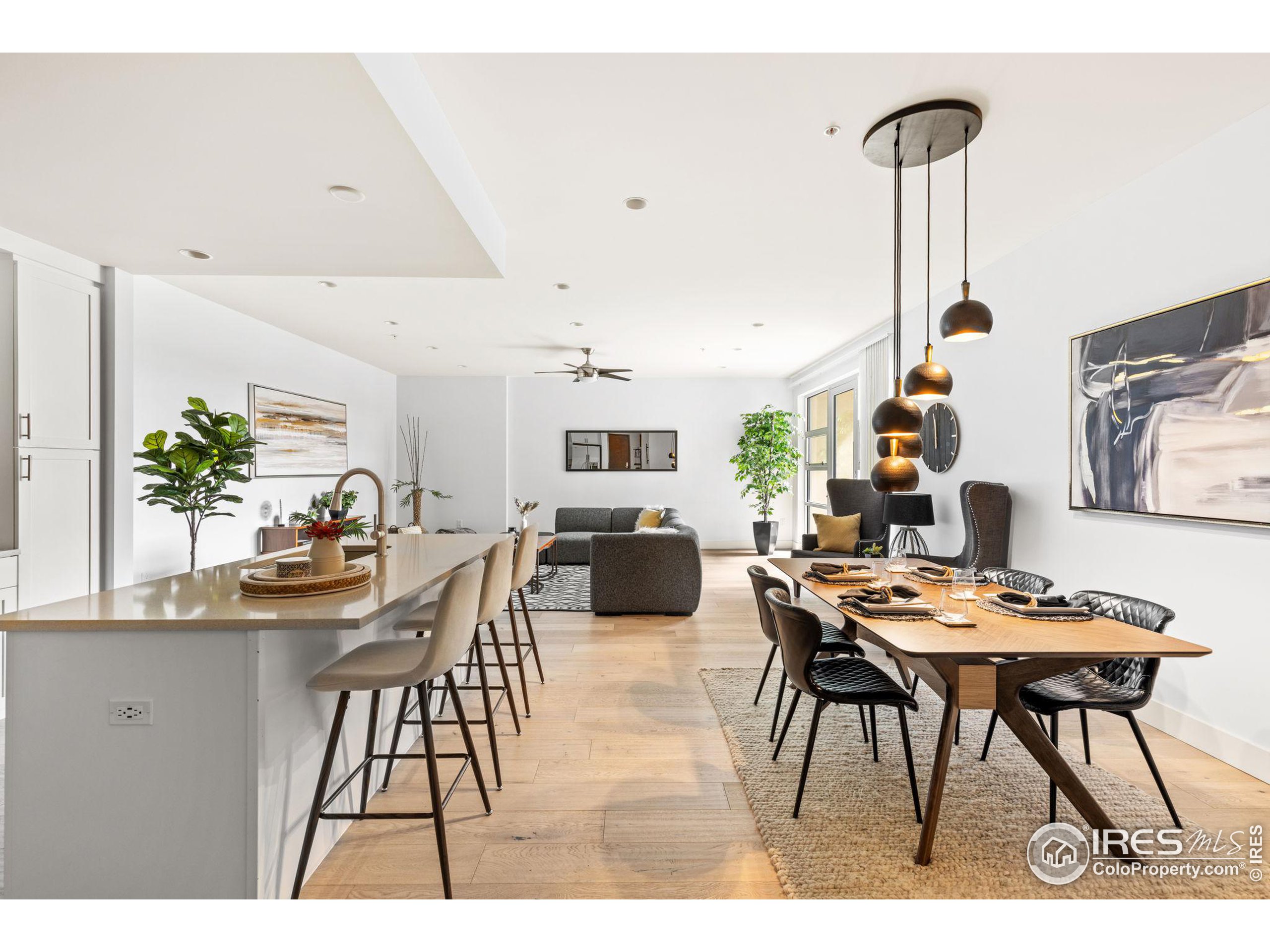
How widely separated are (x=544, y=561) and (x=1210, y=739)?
6.11 meters

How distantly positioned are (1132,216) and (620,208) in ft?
8.26

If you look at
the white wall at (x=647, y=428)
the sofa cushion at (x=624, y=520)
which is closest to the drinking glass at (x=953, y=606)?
the sofa cushion at (x=624, y=520)

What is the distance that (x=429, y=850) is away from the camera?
6.35 ft

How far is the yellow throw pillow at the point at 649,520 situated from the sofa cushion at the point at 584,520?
2.86 feet

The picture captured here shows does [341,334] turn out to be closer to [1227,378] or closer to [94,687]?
[94,687]

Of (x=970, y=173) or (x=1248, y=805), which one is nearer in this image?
(x=1248, y=805)

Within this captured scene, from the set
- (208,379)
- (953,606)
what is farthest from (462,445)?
(953,606)

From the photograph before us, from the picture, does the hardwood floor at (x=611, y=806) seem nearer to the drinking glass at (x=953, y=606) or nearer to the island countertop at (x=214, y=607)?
the island countertop at (x=214, y=607)

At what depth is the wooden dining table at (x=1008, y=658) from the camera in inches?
66.5

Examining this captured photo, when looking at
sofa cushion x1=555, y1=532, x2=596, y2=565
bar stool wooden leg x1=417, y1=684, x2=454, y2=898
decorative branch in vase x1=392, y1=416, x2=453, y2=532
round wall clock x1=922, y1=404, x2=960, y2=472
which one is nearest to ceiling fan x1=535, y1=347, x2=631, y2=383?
sofa cushion x1=555, y1=532, x2=596, y2=565

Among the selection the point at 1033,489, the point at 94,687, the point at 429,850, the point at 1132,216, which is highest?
the point at 1132,216

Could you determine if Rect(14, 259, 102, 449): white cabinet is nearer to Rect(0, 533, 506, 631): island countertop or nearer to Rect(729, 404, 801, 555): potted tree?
Rect(0, 533, 506, 631): island countertop

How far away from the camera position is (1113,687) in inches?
84.4
